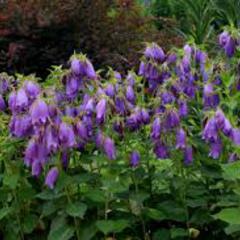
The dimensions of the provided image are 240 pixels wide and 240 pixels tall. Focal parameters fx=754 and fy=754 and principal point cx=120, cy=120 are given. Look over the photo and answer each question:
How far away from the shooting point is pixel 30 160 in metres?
2.99

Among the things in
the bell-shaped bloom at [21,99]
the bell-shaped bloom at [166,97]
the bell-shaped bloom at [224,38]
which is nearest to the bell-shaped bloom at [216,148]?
the bell-shaped bloom at [166,97]

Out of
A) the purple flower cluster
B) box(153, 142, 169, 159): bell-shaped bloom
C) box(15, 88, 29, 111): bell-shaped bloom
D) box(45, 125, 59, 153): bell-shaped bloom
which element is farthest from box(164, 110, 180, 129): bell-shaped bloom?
box(15, 88, 29, 111): bell-shaped bloom

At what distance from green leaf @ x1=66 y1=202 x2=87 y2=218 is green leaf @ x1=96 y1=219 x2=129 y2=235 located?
10cm

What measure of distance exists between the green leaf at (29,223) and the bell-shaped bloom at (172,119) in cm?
77

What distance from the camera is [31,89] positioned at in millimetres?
3109

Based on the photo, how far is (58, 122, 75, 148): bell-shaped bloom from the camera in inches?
114

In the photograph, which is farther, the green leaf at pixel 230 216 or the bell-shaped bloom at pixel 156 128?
the bell-shaped bloom at pixel 156 128

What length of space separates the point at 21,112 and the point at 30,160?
23cm

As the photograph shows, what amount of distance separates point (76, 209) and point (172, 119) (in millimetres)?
539

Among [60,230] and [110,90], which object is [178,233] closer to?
[60,230]

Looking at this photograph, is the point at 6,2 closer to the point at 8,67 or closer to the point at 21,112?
the point at 8,67

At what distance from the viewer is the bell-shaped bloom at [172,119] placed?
3.05 metres

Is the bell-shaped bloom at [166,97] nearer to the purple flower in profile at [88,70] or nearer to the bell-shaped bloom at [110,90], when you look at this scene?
the bell-shaped bloom at [110,90]

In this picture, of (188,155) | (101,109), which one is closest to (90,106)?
(101,109)
